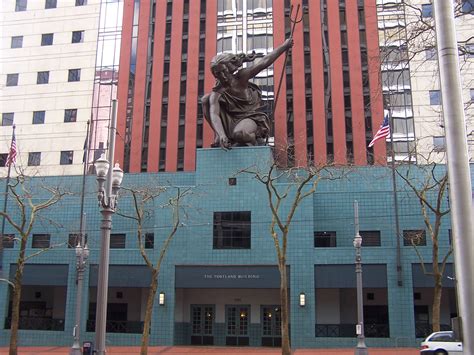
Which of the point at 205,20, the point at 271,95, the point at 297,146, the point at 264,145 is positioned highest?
the point at 205,20

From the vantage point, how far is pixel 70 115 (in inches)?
2210

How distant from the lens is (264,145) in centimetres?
3962

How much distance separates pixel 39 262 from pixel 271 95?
2779cm

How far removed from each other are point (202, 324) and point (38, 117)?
3088cm

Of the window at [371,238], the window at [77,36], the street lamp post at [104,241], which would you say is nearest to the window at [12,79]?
the window at [77,36]

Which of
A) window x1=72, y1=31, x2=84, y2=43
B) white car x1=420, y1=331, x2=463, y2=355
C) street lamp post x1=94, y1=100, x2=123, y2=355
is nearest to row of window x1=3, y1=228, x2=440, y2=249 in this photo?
white car x1=420, y1=331, x2=463, y2=355

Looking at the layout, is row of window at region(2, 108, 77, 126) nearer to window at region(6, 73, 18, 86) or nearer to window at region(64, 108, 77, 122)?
window at region(64, 108, 77, 122)

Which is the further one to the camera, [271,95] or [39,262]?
[271,95]

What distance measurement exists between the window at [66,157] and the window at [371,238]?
3158 cm

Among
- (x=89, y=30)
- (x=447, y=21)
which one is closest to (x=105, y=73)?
(x=89, y=30)

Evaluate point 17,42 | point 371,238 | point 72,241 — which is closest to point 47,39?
point 17,42

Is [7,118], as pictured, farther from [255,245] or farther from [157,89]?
[255,245]

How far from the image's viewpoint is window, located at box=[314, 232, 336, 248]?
37.7 metres

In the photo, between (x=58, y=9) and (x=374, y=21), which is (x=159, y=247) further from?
(x=58, y=9)
